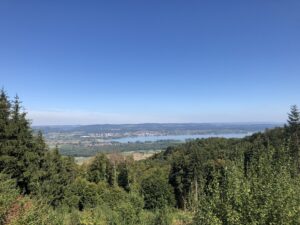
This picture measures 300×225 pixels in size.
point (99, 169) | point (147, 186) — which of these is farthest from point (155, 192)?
point (99, 169)

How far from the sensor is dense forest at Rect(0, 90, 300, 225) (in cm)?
848

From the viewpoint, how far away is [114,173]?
55438mm

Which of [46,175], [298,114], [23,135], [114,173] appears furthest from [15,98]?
[298,114]

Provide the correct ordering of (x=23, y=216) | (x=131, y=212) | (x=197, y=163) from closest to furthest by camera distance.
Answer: (x=23, y=216) → (x=131, y=212) → (x=197, y=163)

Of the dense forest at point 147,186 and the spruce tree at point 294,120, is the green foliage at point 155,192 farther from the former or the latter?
the spruce tree at point 294,120

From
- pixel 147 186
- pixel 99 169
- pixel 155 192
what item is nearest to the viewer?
pixel 155 192

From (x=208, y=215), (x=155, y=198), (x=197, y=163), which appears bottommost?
(x=155, y=198)

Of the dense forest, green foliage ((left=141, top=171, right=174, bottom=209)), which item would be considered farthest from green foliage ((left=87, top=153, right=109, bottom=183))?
green foliage ((left=141, top=171, right=174, bottom=209))

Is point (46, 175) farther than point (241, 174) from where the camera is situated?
Yes

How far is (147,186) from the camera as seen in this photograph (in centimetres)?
4638

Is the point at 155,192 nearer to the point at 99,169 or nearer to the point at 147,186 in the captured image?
the point at 147,186

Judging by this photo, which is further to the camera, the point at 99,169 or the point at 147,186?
the point at 99,169

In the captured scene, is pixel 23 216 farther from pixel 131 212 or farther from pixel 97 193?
pixel 97 193

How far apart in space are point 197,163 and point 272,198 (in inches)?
1728
